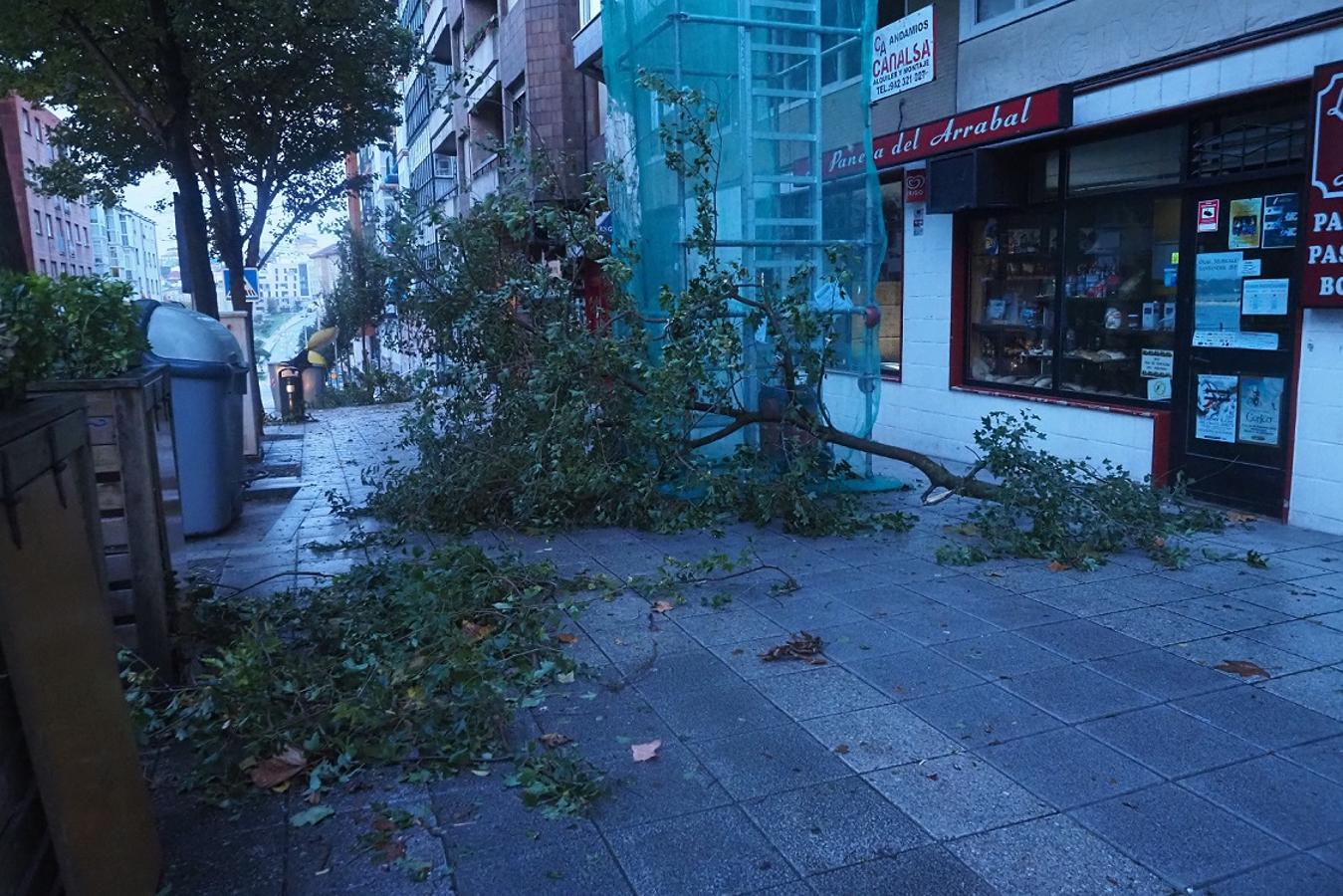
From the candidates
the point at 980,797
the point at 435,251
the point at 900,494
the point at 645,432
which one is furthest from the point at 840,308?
the point at 980,797

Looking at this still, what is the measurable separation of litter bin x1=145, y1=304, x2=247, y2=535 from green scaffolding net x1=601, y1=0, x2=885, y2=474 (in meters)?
3.13

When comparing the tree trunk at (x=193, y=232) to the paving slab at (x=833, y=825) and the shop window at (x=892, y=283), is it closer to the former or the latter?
the shop window at (x=892, y=283)

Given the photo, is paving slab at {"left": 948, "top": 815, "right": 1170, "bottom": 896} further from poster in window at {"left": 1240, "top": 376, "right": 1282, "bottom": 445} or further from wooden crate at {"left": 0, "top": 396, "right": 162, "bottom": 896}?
poster in window at {"left": 1240, "top": 376, "right": 1282, "bottom": 445}

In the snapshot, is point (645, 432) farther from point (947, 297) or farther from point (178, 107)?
point (178, 107)

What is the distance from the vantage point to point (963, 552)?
6160 millimetres

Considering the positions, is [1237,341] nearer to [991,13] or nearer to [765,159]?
[765,159]

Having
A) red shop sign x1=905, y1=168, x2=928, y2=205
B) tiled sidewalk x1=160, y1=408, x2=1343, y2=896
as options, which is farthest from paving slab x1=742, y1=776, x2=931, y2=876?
red shop sign x1=905, y1=168, x2=928, y2=205

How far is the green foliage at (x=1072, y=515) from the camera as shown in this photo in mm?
6199

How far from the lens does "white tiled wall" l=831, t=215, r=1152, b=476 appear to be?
9688 mm

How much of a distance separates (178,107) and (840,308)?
8.18 metres

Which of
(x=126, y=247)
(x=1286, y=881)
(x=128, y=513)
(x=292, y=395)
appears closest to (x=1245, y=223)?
(x=1286, y=881)

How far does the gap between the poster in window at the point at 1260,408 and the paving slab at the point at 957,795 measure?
4.61 m

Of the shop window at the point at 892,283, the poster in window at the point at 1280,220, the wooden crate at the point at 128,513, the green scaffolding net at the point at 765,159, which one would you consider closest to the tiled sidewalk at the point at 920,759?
the wooden crate at the point at 128,513

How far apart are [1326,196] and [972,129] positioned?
321 cm
